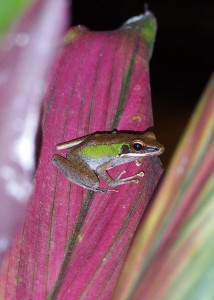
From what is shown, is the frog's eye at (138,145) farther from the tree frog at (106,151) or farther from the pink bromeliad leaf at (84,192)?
the pink bromeliad leaf at (84,192)

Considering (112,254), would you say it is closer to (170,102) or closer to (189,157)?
(189,157)

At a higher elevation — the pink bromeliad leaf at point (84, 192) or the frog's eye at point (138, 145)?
the pink bromeliad leaf at point (84, 192)

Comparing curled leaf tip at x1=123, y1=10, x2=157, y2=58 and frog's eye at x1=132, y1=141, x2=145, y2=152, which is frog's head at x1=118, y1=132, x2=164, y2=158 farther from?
curled leaf tip at x1=123, y1=10, x2=157, y2=58

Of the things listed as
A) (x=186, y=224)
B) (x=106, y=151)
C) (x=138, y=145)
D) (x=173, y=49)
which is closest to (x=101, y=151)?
(x=106, y=151)

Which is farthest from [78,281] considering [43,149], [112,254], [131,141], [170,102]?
[170,102]

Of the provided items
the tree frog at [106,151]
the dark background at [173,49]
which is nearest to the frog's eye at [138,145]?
the tree frog at [106,151]

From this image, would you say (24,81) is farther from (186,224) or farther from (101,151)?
(101,151)

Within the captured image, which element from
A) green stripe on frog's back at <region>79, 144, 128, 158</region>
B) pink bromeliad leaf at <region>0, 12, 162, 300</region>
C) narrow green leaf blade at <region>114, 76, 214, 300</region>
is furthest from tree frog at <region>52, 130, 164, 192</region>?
narrow green leaf blade at <region>114, 76, 214, 300</region>
